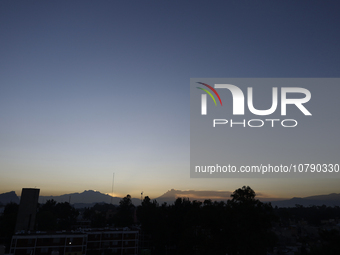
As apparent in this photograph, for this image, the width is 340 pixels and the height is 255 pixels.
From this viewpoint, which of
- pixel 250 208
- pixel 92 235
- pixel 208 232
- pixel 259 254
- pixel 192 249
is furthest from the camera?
pixel 92 235

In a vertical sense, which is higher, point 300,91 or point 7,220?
point 300,91

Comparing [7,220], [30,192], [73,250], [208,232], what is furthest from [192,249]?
[7,220]

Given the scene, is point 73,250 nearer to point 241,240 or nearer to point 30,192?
point 30,192

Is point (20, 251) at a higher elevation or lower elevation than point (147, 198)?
lower

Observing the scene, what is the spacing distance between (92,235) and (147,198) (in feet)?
150

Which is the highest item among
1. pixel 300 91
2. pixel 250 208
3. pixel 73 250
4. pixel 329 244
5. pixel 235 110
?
pixel 300 91

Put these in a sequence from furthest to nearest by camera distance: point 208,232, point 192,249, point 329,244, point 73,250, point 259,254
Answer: point 73,250 → point 192,249 → point 208,232 → point 259,254 → point 329,244

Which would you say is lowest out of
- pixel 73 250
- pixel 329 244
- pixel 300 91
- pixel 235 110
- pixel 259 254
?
pixel 73 250

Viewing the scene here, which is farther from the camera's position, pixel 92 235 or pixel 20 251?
pixel 92 235

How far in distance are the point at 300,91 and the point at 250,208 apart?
16.3 m

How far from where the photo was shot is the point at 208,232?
36.7 m

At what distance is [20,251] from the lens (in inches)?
1617

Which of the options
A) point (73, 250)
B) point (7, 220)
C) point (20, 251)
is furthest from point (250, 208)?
point (7, 220)

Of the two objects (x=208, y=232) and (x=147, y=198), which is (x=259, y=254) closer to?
(x=208, y=232)
